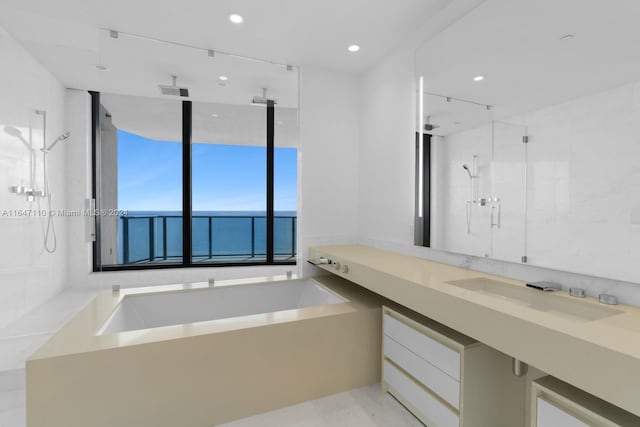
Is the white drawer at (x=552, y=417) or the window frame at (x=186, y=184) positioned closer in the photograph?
the white drawer at (x=552, y=417)

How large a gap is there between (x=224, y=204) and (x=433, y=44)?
21.1 ft

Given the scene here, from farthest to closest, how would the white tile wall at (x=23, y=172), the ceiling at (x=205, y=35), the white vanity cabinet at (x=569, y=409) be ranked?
the white tile wall at (x=23, y=172)
the ceiling at (x=205, y=35)
the white vanity cabinet at (x=569, y=409)

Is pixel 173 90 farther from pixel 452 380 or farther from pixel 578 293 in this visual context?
pixel 578 293

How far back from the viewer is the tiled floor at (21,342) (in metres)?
1.85

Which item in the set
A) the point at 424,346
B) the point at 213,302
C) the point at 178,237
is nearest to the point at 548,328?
the point at 424,346

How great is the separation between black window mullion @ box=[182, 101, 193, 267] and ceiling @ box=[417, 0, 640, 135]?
9.79 ft

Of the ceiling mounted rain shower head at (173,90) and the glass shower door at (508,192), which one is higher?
the ceiling mounted rain shower head at (173,90)

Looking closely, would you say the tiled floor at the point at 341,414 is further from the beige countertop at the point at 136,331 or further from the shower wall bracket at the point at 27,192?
the shower wall bracket at the point at 27,192

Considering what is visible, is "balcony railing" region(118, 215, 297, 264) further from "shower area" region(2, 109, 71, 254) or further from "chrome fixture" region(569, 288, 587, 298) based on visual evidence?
"chrome fixture" region(569, 288, 587, 298)

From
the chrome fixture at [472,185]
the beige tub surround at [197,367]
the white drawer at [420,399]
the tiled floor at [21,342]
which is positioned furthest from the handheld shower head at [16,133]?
the chrome fixture at [472,185]

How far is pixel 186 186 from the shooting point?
12.6 feet

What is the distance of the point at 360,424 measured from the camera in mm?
1734

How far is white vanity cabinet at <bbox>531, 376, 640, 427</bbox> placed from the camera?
95 centimetres

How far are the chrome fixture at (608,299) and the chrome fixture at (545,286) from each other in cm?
18
